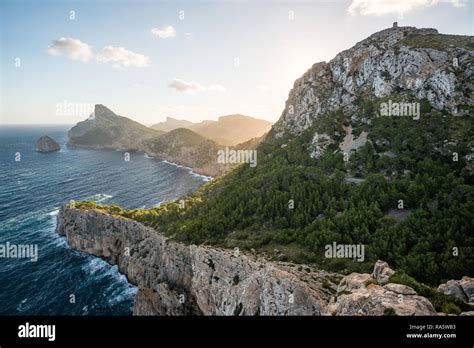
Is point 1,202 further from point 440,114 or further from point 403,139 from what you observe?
point 440,114

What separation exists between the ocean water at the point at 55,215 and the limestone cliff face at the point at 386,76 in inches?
2632

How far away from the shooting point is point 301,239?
4397cm

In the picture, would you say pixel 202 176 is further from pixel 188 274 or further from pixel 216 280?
pixel 216 280

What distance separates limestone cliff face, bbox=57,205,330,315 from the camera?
1179 inches

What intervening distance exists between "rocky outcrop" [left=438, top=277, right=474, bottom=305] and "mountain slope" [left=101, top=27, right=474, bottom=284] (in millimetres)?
11003

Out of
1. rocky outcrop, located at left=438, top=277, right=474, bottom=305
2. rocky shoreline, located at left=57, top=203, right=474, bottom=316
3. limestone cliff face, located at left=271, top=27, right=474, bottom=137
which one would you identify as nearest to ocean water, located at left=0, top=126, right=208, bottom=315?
rocky shoreline, located at left=57, top=203, right=474, bottom=316

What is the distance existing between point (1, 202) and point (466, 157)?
137317 millimetres

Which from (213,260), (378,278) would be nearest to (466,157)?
(378,278)

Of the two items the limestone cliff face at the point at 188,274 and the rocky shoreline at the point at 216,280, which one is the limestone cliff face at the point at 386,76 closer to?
the rocky shoreline at the point at 216,280

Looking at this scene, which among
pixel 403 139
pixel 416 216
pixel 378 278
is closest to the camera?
pixel 378 278

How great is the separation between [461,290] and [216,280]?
103ft

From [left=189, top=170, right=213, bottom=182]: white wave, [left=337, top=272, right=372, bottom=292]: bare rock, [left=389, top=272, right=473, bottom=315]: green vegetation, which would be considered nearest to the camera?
[left=389, top=272, right=473, bottom=315]: green vegetation

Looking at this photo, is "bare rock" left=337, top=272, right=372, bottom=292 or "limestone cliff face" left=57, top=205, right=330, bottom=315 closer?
"bare rock" left=337, top=272, right=372, bottom=292

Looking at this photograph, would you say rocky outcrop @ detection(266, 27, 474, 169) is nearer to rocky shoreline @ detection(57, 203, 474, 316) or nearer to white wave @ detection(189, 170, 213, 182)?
rocky shoreline @ detection(57, 203, 474, 316)
